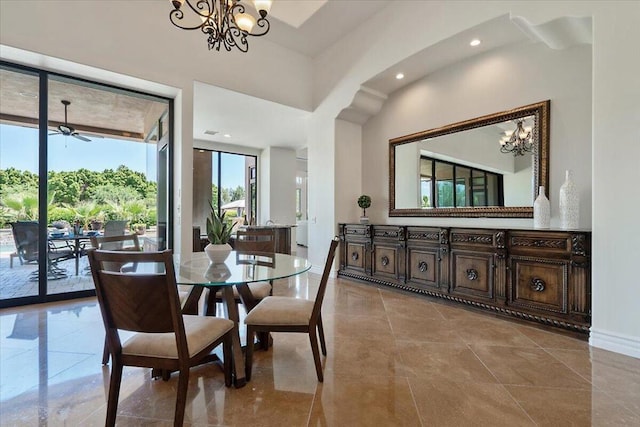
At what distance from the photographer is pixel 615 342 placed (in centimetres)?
232

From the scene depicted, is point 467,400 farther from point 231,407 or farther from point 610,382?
point 231,407

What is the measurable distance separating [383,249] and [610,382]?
2.65 meters

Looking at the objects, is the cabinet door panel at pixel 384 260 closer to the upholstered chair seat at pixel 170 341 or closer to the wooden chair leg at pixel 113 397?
the upholstered chair seat at pixel 170 341

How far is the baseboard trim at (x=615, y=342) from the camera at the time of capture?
2.24 m

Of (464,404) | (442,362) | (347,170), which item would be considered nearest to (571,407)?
(464,404)

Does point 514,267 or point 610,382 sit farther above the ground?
point 514,267

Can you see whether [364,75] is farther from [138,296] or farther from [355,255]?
[138,296]

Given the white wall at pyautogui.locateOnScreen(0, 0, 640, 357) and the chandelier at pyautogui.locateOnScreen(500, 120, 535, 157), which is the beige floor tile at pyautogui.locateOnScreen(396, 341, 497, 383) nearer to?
the white wall at pyautogui.locateOnScreen(0, 0, 640, 357)

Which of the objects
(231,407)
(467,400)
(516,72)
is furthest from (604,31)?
(231,407)

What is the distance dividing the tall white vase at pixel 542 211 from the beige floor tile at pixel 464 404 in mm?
1985

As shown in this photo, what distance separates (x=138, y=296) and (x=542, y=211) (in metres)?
3.64

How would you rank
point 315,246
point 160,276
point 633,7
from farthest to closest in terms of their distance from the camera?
point 315,246
point 633,7
point 160,276

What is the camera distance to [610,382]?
1.88m

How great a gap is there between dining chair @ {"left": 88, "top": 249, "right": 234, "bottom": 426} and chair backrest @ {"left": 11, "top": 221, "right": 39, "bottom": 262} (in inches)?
125
